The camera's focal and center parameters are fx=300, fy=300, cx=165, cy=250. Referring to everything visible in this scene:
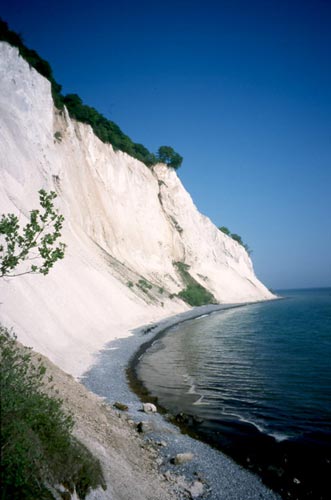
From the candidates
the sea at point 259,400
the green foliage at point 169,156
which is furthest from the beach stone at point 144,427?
the green foliage at point 169,156

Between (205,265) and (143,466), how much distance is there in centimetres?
6113

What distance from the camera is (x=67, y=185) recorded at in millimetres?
36281

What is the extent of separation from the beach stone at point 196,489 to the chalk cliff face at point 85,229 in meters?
9.78

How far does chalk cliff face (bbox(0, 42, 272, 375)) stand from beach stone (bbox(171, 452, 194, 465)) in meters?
8.83

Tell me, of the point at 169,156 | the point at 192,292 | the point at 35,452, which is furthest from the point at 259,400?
the point at 169,156

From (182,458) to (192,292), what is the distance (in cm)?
4680

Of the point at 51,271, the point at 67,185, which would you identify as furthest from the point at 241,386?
the point at 67,185

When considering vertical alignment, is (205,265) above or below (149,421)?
above

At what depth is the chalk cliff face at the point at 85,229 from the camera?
19.4 meters

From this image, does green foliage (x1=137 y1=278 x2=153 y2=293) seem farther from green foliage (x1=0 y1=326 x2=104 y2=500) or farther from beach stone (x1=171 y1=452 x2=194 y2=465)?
green foliage (x1=0 y1=326 x2=104 y2=500)

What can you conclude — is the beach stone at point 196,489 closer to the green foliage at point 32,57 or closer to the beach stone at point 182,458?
the beach stone at point 182,458

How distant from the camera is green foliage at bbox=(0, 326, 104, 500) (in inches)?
146

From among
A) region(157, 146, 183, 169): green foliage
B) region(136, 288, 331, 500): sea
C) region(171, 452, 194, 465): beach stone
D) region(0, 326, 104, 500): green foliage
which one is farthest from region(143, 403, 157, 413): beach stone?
region(157, 146, 183, 169): green foliage

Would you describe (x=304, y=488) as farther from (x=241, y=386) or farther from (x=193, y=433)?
(x=241, y=386)
